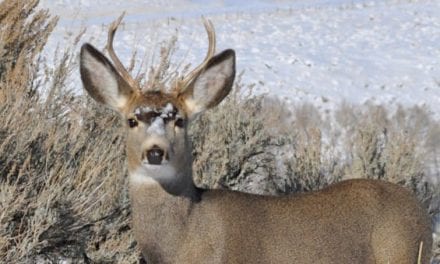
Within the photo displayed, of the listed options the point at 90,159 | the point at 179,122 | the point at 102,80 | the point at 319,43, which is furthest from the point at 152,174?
the point at 319,43

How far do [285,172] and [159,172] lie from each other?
386 cm

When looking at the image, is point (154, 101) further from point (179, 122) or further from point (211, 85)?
point (211, 85)

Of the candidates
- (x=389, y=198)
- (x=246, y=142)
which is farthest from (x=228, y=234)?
(x=246, y=142)

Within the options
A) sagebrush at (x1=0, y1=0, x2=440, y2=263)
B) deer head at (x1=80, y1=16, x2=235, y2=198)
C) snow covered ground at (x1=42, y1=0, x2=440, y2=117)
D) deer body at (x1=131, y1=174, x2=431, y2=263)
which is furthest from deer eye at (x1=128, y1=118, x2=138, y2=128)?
snow covered ground at (x1=42, y1=0, x2=440, y2=117)

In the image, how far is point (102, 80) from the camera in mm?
5785

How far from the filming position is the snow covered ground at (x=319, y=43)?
16844mm

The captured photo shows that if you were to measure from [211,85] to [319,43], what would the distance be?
15.2 meters

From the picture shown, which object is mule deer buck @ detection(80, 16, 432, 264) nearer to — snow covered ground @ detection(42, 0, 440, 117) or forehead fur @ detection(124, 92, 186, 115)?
forehead fur @ detection(124, 92, 186, 115)

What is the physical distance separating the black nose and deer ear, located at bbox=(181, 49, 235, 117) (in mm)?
508

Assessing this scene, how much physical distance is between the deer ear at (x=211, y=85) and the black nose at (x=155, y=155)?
51 centimetres

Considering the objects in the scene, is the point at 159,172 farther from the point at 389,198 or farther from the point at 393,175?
the point at 393,175

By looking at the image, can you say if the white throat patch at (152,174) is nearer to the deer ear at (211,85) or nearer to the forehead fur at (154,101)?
the forehead fur at (154,101)

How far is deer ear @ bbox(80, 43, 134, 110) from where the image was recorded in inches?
226

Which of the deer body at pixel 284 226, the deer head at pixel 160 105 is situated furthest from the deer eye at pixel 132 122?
the deer body at pixel 284 226
